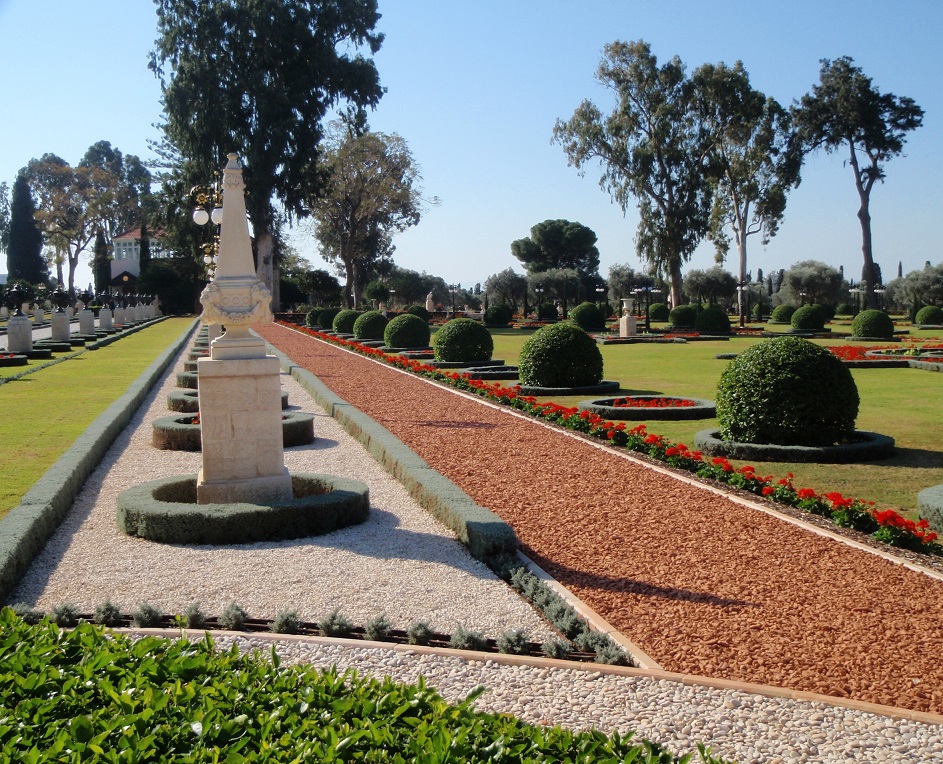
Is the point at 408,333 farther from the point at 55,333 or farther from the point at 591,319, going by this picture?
the point at 591,319

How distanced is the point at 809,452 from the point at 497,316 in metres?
41.0

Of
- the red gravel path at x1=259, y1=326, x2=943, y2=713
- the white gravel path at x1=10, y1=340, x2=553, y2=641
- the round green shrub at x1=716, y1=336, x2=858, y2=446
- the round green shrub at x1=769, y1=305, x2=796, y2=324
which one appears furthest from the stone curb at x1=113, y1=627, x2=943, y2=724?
the round green shrub at x1=769, y1=305, x2=796, y2=324

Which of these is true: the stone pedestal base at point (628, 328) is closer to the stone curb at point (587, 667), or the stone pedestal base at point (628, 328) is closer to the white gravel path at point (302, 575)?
the white gravel path at point (302, 575)

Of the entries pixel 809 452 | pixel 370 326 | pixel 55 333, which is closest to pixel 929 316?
pixel 370 326

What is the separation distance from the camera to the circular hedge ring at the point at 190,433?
10.0 metres

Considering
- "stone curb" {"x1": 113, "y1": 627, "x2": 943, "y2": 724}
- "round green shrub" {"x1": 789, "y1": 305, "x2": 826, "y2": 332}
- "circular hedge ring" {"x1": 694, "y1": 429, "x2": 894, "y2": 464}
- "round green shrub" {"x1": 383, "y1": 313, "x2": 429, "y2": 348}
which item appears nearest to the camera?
"stone curb" {"x1": 113, "y1": 627, "x2": 943, "y2": 724}

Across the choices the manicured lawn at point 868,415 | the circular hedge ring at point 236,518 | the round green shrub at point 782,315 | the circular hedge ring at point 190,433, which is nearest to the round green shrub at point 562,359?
the manicured lawn at point 868,415

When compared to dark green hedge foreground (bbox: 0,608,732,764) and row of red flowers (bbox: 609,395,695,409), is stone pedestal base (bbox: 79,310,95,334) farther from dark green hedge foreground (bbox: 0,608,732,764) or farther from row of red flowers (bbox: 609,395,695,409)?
dark green hedge foreground (bbox: 0,608,732,764)

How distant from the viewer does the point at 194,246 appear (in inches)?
1715

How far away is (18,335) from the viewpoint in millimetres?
24531

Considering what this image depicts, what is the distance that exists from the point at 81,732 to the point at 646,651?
8.13ft

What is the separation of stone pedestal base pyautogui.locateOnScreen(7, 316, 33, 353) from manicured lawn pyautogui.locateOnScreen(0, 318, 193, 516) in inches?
53.9

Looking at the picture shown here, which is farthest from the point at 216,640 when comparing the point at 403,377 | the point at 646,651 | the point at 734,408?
the point at 403,377

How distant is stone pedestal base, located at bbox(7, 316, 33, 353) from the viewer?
2448 centimetres
